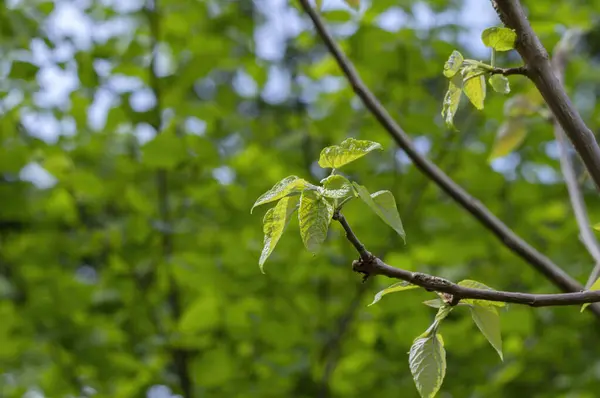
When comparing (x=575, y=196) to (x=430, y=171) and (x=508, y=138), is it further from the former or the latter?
(x=430, y=171)

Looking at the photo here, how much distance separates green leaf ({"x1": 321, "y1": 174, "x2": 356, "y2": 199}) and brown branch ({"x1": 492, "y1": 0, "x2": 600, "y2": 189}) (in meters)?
0.19

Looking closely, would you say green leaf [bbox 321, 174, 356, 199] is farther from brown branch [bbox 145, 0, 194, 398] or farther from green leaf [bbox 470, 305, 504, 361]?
brown branch [bbox 145, 0, 194, 398]

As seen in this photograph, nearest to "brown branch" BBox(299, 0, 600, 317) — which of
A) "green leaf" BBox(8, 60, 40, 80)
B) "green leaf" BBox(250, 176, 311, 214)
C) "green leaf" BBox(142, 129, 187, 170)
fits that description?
"green leaf" BBox(250, 176, 311, 214)

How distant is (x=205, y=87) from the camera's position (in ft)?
9.69

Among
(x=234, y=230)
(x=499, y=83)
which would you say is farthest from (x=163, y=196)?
(x=499, y=83)

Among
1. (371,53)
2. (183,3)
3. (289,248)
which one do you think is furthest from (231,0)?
(289,248)

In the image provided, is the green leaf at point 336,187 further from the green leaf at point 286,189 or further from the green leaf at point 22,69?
the green leaf at point 22,69

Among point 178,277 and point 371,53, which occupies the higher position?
point 371,53

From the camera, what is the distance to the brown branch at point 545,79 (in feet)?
2.22

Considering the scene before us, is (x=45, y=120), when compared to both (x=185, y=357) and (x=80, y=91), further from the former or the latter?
(x=185, y=357)

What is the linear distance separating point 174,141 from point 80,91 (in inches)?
18.0

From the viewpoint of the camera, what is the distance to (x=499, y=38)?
2.32 feet

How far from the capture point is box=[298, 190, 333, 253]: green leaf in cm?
62

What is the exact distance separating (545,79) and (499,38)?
6 centimetres
